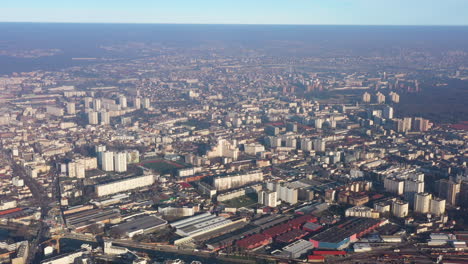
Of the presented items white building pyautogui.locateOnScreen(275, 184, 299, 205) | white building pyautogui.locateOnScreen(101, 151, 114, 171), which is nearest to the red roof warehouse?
white building pyautogui.locateOnScreen(275, 184, 299, 205)

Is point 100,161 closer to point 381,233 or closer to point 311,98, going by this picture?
point 381,233

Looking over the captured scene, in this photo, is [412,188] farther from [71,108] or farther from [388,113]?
[71,108]

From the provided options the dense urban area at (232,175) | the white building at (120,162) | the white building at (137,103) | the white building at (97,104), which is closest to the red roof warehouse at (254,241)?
the dense urban area at (232,175)

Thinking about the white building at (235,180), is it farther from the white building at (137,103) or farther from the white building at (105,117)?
the white building at (137,103)

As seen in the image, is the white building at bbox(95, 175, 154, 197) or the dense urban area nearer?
the dense urban area

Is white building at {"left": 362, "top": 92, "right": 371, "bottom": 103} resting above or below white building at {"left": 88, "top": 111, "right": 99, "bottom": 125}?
above

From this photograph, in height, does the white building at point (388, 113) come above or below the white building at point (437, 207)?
above

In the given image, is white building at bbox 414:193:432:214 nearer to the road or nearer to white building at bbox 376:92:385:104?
the road

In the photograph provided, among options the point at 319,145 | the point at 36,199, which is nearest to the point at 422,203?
the point at 319,145

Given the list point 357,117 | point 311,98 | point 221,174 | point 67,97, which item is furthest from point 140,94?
point 221,174
